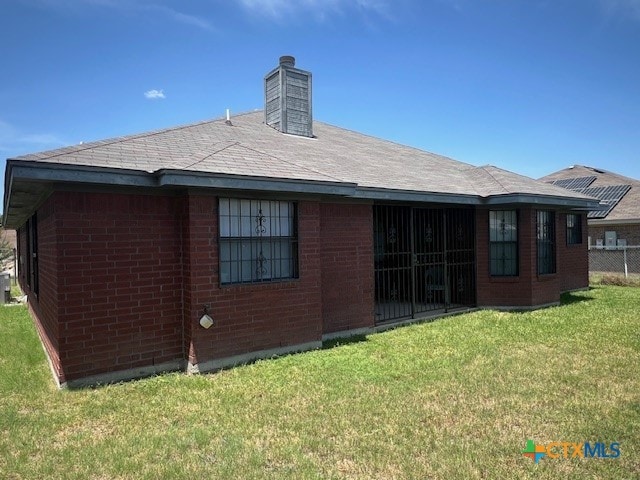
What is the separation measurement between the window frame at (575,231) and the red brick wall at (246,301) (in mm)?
10804

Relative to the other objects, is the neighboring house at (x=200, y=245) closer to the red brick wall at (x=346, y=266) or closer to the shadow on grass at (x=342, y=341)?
the red brick wall at (x=346, y=266)

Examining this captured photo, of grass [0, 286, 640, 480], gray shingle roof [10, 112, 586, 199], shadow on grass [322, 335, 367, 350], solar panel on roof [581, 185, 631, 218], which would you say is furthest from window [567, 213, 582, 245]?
shadow on grass [322, 335, 367, 350]

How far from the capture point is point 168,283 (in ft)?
20.8

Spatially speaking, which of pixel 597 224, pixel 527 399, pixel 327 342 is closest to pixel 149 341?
pixel 327 342

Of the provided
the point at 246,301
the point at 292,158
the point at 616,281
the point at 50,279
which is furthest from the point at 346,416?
the point at 616,281

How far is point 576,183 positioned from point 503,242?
59.1ft

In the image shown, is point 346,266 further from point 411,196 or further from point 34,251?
point 34,251

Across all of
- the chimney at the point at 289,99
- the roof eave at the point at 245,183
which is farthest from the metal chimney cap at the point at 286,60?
the roof eave at the point at 245,183

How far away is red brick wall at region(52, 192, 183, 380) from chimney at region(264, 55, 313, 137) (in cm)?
611

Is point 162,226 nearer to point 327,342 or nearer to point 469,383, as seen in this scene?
point 327,342

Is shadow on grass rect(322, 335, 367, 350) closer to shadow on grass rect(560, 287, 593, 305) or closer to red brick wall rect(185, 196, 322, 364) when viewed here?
red brick wall rect(185, 196, 322, 364)

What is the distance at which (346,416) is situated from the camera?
4582mm

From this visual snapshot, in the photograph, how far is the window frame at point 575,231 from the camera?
14.6 metres

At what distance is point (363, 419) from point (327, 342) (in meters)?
3.41
